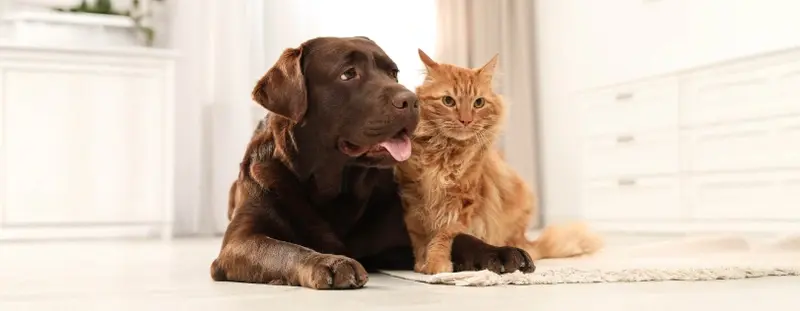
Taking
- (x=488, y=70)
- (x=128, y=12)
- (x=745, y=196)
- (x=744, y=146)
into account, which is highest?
(x=128, y=12)

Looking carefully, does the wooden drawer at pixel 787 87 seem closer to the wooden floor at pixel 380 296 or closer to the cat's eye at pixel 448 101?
the wooden floor at pixel 380 296

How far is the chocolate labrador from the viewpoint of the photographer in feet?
5.42

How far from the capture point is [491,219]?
196cm

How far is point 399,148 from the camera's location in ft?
5.57

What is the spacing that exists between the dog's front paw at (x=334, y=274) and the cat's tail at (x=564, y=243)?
0.86 metres

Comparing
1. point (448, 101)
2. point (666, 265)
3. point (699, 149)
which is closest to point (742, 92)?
point (699, 149)

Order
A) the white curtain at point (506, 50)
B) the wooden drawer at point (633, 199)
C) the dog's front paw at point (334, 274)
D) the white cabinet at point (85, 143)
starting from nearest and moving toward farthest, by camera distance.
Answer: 1. the dog's front paw at point (334, 274)
2. the wooden drawer at point (633, 199)
3. the white cabinet at point (85, 143)
4. the white curtain at point (506, 50)

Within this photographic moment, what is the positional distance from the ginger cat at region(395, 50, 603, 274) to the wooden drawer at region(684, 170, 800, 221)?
1924 millimetres

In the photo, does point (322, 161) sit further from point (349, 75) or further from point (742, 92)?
point (742, 92)

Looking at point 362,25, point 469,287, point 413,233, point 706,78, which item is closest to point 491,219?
point 413,233

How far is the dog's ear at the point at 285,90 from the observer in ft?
5.58

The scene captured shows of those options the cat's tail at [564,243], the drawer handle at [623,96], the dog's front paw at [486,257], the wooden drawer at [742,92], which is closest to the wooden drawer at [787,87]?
the wooden drawer at [742,92]

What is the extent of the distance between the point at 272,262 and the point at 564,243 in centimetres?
103

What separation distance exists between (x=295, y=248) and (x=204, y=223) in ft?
11.6
